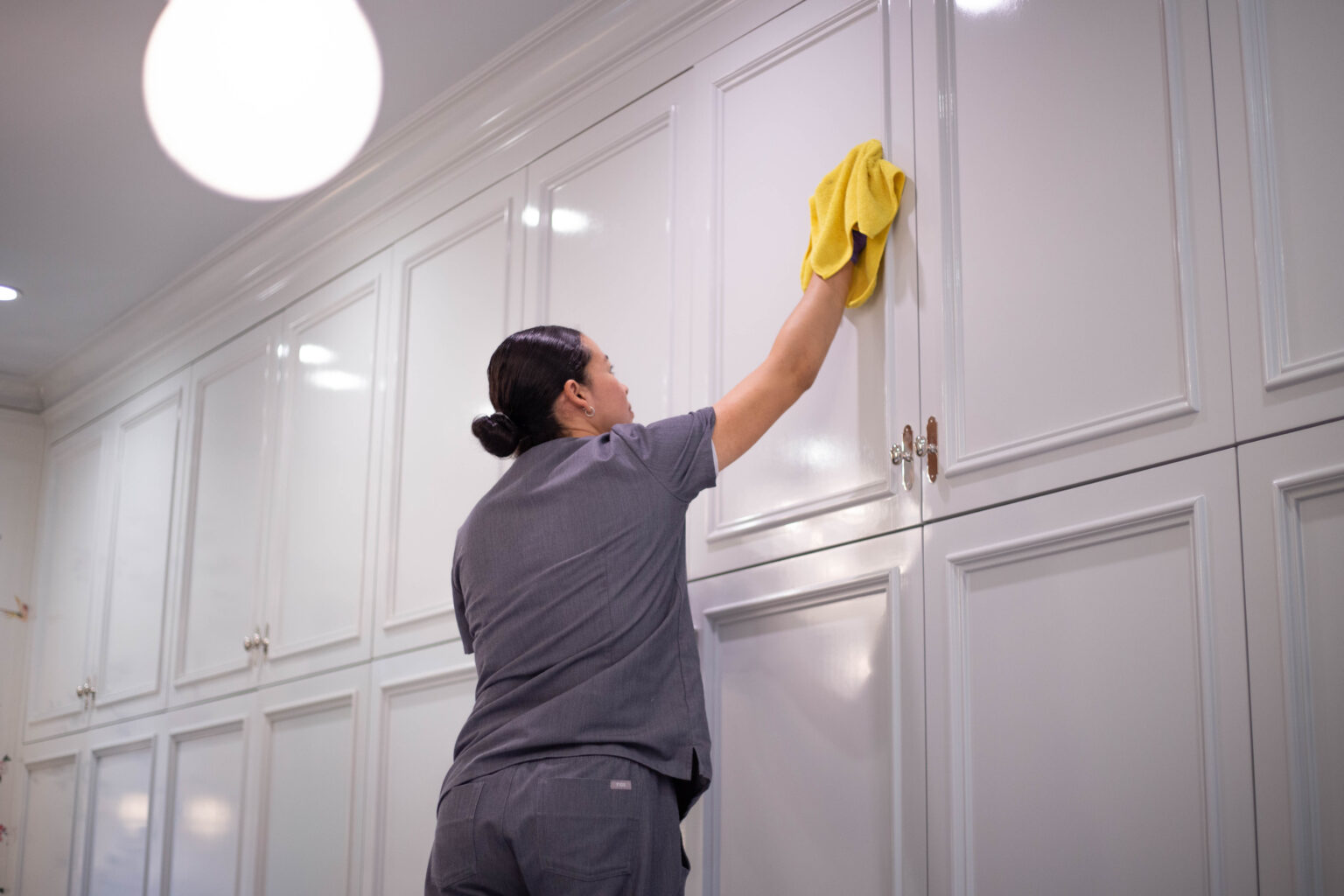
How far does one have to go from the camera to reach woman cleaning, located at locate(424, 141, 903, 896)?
→ 62.0 inches

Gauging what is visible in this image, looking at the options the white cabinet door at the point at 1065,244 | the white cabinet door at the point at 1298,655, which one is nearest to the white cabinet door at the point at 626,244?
the white cabinet door at the point at 1065,244

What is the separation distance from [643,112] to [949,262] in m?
0.90

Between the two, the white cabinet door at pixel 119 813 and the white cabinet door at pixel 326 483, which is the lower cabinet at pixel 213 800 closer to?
the white cabinet door at pixel 119 813

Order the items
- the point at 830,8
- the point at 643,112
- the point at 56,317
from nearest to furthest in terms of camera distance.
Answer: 1. the point at 830,8
2. the point at 643,112
3. the point at 56,317

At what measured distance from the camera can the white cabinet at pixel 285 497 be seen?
314cm

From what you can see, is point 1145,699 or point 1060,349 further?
point 1060,349

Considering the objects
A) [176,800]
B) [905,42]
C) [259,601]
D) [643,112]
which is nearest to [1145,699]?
[905,42]

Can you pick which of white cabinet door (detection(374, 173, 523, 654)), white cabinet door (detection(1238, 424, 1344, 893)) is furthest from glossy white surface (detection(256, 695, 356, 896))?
white cabinet door (detection(1238, 424, 1344, 893))

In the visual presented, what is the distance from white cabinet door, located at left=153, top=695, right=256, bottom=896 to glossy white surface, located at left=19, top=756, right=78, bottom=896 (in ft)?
2.17

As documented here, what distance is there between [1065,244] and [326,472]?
80.4 inches

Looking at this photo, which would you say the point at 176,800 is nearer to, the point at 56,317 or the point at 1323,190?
the point at 56,317

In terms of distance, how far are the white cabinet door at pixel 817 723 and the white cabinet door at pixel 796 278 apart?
0.07 meters

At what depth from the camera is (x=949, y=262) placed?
1.93 m

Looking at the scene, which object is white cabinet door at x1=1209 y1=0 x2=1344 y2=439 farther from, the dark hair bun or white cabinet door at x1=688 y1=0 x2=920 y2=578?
the dark hair bun
